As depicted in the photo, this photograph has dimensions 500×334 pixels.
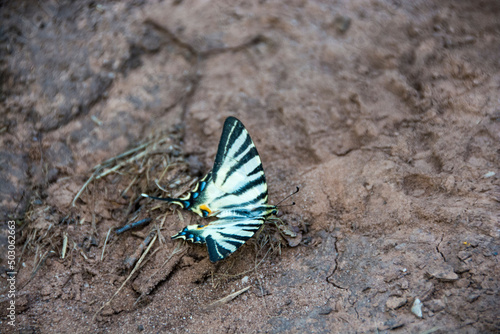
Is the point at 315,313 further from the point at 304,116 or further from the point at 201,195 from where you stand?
the point at 304,116

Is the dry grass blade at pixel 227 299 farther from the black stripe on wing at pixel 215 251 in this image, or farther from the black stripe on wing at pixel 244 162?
the black stripe on wing at pixel 244 162

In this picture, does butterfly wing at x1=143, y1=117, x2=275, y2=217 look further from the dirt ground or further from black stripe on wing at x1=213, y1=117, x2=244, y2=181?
the dirt ground

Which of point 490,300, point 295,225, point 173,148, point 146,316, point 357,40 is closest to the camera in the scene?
point 490,300

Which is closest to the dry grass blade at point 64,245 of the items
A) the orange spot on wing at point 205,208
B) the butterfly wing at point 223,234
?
the butterfly wing at point 223,234

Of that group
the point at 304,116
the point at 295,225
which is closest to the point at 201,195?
the point at 295,225

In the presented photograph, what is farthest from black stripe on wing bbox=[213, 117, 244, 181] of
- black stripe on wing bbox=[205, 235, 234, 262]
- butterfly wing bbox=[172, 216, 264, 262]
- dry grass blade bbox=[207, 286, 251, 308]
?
dry grass blade bbox=[207, 286, 251, 308]

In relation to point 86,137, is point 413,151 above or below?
below
